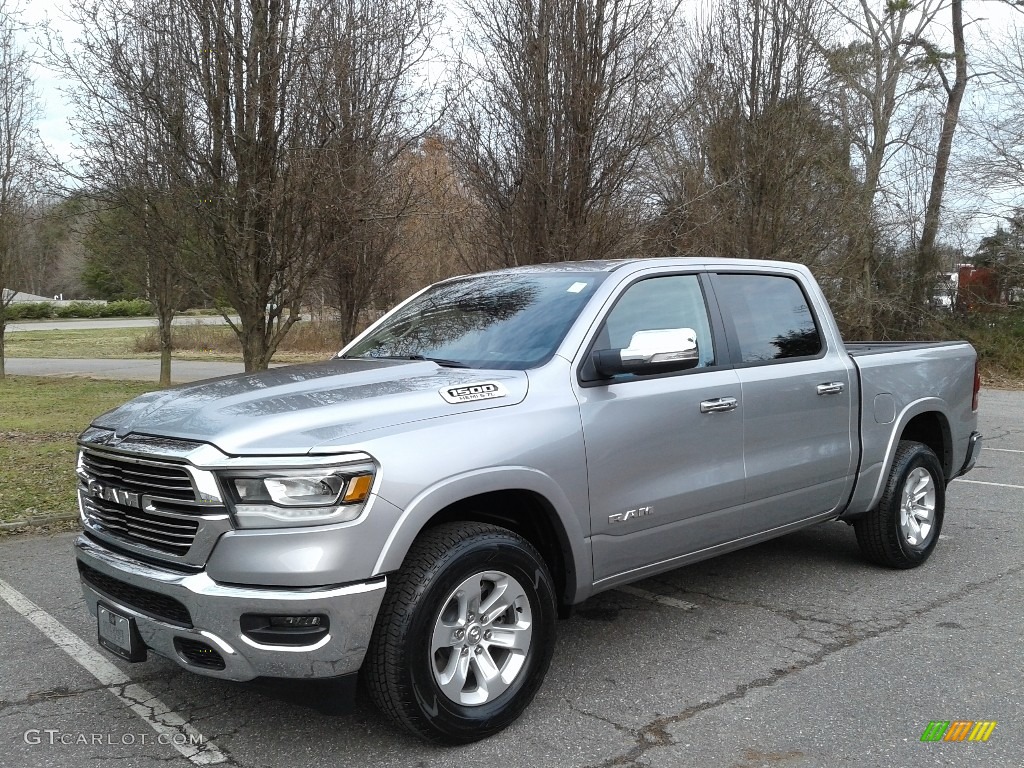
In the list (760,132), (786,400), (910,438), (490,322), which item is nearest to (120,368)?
(760,132)

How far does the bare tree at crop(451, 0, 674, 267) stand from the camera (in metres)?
9.22

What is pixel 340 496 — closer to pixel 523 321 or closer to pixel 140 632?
pixel 140 632

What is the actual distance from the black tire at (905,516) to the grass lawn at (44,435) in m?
5.89

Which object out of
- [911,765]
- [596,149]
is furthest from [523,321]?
[596,149]

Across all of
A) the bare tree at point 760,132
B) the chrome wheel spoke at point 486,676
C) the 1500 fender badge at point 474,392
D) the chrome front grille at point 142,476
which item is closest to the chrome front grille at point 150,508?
the chrome front grille at point 142,476

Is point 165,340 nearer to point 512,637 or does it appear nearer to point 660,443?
point 660,443

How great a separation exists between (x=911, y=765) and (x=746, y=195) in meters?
12.6

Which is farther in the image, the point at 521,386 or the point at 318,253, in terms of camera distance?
the point at 318,253

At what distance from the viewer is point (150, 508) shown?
3.13 m

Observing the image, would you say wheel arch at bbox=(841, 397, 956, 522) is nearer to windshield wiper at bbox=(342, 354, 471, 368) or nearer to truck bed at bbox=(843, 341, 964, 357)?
truck bed at bbox=(843, 341, 964, 357)

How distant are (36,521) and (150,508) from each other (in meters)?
4.22

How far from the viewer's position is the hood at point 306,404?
3000mm

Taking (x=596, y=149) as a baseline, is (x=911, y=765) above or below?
below

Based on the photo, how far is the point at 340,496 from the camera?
116 inches
